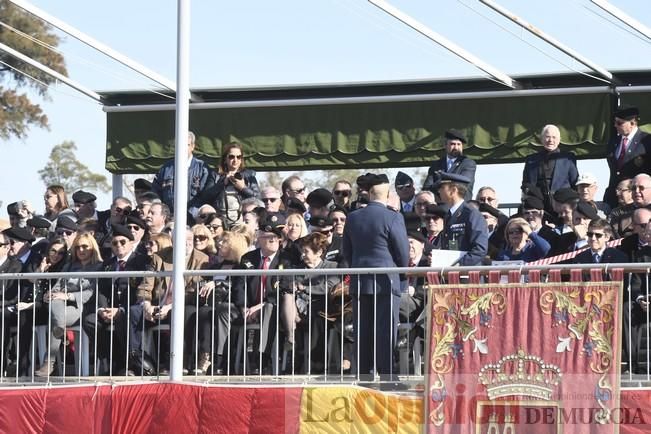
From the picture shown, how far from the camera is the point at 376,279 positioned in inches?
512

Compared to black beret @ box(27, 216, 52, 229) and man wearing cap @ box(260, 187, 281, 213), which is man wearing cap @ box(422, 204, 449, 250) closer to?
man wearing cap @ box(260, 187, 281, 213)

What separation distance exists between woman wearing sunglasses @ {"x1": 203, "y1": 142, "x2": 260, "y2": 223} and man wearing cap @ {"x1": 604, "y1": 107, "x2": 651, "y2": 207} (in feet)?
13.3

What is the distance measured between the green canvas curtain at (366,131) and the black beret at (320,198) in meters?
3.23

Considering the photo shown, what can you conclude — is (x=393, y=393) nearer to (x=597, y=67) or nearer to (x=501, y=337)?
(x=501, y=337)

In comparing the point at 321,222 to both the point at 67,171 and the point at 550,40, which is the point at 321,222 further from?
the point at 67,171

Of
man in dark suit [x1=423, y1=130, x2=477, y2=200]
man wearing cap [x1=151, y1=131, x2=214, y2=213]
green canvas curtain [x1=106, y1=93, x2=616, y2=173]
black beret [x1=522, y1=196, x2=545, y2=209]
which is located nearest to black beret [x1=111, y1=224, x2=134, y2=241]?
man wearing cap [x1=151, y1=131, x2=214, y2=213]

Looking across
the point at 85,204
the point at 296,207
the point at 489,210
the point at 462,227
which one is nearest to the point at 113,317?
the point at 296,207

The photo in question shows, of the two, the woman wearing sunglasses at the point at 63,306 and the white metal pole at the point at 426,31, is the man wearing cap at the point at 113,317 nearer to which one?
the woman wearing sunglasses at the point at 63,306

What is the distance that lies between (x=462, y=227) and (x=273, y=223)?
2250 millimetres

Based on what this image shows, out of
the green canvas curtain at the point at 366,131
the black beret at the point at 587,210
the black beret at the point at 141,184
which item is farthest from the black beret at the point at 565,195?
the black beret at the point at 141,184

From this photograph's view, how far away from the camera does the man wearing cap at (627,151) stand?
16.0m

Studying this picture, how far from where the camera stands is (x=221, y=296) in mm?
13742

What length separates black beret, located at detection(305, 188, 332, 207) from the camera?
51.4 ft

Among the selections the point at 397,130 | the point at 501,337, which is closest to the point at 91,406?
the point at 501,337
